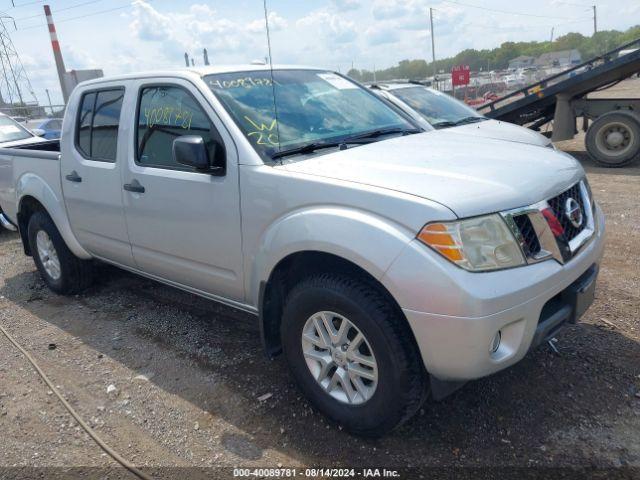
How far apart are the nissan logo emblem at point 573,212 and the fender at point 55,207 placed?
3770mm

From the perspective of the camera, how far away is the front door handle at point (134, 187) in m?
3.65

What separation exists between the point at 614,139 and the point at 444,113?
3820mm

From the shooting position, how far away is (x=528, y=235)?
2.44 metres

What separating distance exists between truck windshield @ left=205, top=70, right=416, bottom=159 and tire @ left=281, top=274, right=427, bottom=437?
2.84 ft

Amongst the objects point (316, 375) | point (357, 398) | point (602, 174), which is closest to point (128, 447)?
point (316, 375)

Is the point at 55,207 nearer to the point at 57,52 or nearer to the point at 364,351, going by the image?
the point at 364,351

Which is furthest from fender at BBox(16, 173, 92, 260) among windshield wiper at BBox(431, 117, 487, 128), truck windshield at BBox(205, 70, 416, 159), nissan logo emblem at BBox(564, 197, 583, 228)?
windshield wiper at BBox(431, 117, 487, 128)

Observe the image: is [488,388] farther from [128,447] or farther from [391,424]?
[128,447]

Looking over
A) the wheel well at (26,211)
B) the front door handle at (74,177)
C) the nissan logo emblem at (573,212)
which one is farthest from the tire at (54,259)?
the nissan logo emblem at (573,212)

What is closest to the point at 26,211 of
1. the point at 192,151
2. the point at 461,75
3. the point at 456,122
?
the point at 192,151

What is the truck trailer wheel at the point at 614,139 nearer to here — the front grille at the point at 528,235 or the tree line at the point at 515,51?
the front grille at the point at 528,235

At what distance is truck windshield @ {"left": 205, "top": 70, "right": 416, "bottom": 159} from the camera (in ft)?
10.3

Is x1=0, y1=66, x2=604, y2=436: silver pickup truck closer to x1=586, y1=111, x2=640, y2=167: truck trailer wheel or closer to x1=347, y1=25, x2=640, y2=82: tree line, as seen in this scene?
x1=586, y1=111, x2=640, y2=167: truck trailer wheel

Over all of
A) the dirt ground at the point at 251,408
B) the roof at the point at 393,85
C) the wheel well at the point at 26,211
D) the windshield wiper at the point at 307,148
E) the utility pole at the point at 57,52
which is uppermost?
the utility pole at the point at 57,52
